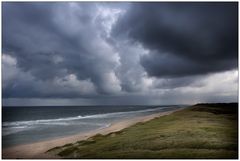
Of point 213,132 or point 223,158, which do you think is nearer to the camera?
point 223,158

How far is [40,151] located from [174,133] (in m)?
4.49

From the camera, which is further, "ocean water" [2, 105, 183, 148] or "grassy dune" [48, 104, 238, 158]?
"ocean water" [2, 105, 183, 148]

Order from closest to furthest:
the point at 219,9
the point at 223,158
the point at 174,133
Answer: the point at 223,158
the point at 219,9
the point at 174,133

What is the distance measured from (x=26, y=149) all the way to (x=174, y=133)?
510cm

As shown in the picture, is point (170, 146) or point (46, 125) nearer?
point (170, 146)

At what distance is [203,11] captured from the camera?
907 cm

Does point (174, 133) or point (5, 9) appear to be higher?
point (5, 9)

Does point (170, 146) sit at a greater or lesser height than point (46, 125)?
lesser

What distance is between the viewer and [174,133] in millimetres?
9922

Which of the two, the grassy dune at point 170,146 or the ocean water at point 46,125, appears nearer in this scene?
the grassy dune at point 170,146

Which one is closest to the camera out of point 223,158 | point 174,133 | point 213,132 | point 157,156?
point 223,158

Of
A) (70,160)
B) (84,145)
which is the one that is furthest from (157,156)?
(84,145)

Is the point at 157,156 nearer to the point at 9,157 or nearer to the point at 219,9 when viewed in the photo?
the point at 9,157

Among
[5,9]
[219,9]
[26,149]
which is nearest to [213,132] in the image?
[219,9]
